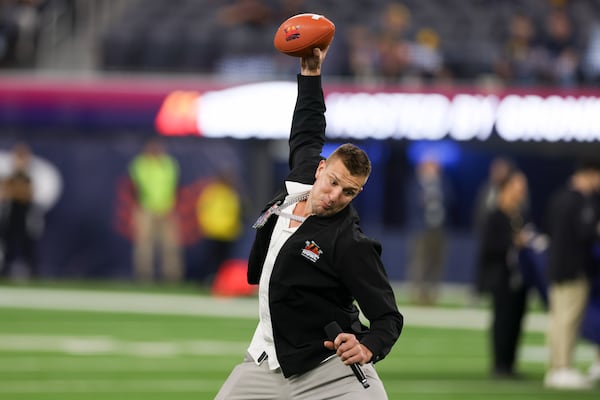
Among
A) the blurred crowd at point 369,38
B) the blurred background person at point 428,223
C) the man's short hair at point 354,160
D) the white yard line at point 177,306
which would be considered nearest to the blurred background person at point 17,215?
the white yard line at point 177,306

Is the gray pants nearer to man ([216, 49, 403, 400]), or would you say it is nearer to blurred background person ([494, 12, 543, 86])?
man ([216, 49, 403, 400])

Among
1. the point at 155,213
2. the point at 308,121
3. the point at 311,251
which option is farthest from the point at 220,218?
the point at 311,251

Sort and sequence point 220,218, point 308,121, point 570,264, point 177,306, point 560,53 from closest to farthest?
point 308,121 < point 570,264 < point 177,306 < point 220,218 < point 560,53

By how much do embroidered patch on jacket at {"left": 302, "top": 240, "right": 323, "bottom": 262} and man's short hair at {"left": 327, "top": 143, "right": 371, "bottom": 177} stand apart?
35cm

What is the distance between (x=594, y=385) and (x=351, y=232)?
7341mm

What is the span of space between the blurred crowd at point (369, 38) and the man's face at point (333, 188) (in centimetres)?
1699

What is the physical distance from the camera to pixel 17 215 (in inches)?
916

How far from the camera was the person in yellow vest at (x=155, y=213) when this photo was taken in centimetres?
2327

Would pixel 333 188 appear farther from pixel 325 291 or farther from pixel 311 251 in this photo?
pixel 325 291

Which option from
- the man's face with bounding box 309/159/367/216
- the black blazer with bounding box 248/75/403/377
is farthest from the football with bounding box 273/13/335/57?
the black blazer with bounding box 248/75/403/377

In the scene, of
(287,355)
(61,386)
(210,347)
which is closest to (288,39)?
(287,355)

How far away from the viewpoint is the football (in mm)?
6395

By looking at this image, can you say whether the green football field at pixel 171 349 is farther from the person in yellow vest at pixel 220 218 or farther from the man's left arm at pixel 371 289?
the man's left arm at pixel 371 289

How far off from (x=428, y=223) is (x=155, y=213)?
5.04 m
